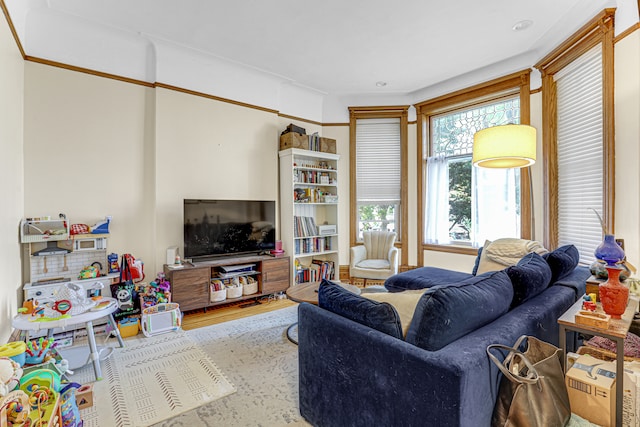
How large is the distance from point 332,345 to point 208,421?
0.93 m

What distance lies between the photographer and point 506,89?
12.8ft

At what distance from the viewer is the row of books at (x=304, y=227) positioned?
4.29m

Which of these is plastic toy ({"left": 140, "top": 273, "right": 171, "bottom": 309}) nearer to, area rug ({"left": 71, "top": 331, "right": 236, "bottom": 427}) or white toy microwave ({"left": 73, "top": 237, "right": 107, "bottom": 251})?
area rug ({"left": 71, "top": 331, "right": 236, "bottom": 427})

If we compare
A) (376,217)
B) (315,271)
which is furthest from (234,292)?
(376,217)

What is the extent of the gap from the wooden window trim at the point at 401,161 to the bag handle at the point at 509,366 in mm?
3650

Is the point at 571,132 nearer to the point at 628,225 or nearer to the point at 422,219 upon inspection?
the point at 628,225

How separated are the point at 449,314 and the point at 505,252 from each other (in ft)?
7.94

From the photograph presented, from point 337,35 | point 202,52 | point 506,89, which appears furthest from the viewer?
point 506,89

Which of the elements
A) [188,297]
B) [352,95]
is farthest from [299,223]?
[352,95]

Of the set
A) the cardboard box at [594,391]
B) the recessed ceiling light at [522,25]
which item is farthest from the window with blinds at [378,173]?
the cardboard box at [594,391]

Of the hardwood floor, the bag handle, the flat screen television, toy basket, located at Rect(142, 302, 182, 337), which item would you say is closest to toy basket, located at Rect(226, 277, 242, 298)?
the hardwood floor

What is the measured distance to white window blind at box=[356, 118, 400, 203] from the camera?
492 cm

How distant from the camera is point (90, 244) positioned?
296 centimetres

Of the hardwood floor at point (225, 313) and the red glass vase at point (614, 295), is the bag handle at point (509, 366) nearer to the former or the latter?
the red glass vase at point (614, 295)
